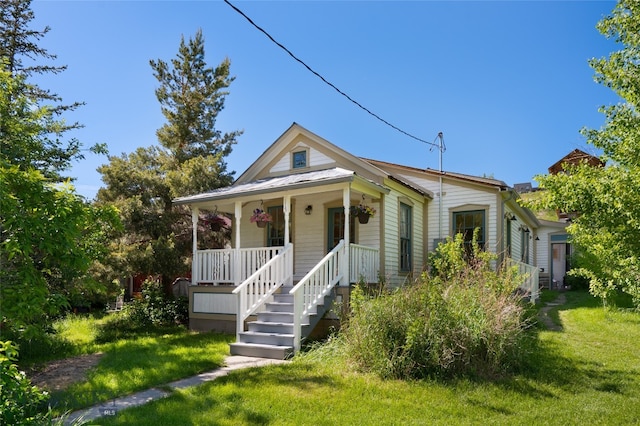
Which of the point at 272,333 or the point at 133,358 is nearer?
the point at 133,358

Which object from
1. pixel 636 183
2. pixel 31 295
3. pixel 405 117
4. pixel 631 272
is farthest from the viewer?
pixel 405 117

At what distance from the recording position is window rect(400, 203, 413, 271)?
1182 cm

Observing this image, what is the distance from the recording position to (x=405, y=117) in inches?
520

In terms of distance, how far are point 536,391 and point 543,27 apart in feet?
24.5

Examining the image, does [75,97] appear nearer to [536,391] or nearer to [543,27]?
[543,27]

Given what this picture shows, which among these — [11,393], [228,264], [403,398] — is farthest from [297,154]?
[11,393]

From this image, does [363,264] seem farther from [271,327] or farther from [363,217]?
[271,327]

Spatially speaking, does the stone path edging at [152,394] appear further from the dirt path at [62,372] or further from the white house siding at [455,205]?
the white house siding at [455,205]

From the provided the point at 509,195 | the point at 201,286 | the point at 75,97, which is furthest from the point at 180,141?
the point at 509,195

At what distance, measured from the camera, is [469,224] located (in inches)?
494

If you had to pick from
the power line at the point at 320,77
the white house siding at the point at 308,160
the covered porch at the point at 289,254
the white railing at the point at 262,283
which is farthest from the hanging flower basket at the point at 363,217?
the power line at the point at 320,77

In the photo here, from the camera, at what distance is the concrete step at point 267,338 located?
7.98 m

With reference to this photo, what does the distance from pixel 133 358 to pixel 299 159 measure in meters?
6.80

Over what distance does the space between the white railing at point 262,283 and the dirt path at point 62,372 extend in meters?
2.63
